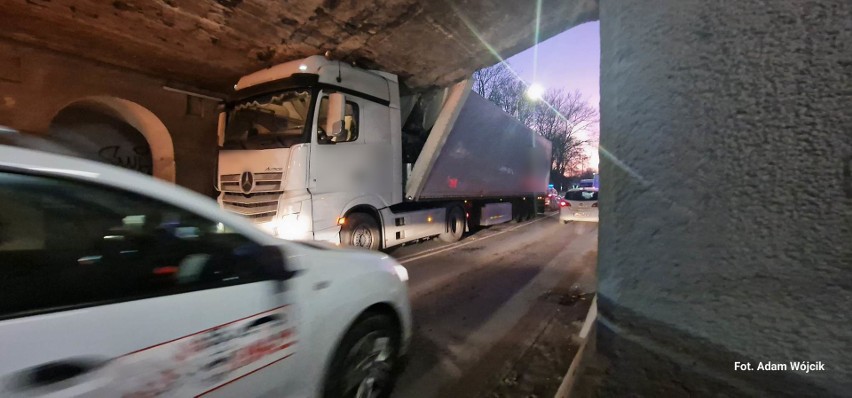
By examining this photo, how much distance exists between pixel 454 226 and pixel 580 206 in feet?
17.2

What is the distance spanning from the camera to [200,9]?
20.4 ft

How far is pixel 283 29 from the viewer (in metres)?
6.77

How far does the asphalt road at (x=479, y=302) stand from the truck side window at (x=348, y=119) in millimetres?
2580

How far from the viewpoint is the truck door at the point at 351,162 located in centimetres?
672

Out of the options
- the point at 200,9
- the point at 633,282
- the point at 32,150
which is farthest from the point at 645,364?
the point at 200,9

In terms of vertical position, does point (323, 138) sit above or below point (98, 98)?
below

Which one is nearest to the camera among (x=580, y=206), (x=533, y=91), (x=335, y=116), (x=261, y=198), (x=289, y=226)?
(x=289, y=226)

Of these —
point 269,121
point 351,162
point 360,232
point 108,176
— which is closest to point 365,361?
point 108,176

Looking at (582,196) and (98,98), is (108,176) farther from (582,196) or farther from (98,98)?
(582,196)

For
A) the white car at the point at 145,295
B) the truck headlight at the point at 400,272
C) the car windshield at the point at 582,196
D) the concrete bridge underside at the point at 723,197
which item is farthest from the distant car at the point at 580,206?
the white car at the point at 145,295

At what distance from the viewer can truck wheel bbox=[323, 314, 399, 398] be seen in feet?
7.89

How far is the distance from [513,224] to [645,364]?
13.7 m

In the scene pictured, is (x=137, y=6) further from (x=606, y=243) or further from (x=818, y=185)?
(x=818, y=185)

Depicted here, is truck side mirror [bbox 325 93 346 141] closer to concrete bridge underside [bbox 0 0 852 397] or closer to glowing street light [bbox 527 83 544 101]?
concrete bridge underside [bbox 0 0 852 397]
